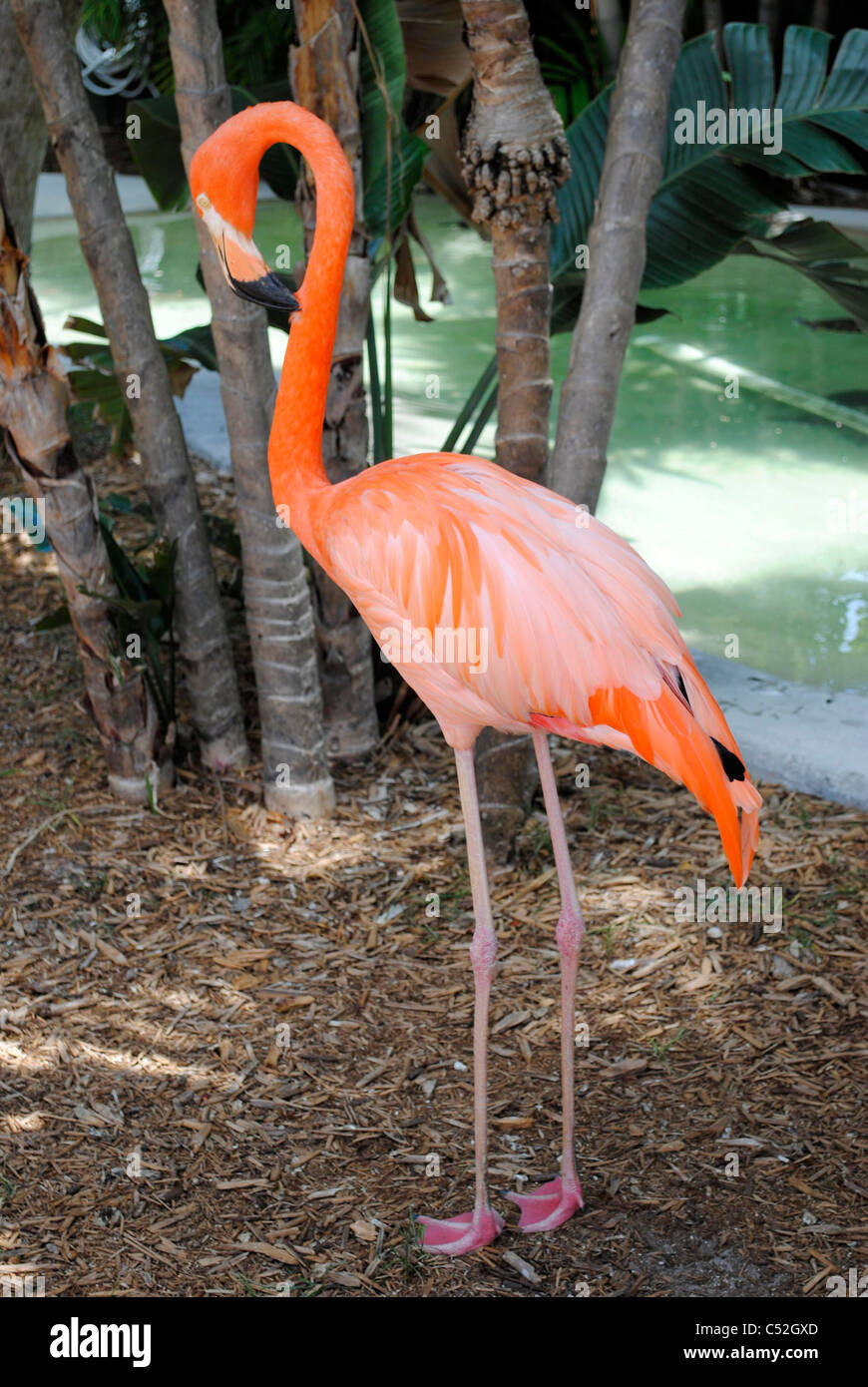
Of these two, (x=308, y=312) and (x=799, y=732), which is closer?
(x=308, y=312)

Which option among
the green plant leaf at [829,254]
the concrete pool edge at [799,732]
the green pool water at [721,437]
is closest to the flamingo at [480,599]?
the green pool water at [721,437]

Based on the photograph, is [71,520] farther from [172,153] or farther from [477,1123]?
[477,1123]

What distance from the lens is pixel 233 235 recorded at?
259 cm

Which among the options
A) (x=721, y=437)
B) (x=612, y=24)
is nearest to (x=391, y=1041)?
(x=721, y=437)

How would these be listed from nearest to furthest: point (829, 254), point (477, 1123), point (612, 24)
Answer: point (477, 1123) < point (829, 254) < point (612, 24)

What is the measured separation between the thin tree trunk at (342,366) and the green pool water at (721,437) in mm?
326

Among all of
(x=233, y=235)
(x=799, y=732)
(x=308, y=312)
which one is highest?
(x=233, y=235)

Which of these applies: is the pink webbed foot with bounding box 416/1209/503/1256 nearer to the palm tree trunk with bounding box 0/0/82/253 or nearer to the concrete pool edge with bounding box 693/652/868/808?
the concrete pool edge with bounding box 693/652/868/808

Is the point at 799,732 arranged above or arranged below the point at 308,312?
below

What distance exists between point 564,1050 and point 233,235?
1.86m

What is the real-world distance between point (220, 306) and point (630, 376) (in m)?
5.81

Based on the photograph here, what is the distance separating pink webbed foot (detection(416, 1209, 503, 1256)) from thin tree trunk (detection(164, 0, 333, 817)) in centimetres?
164

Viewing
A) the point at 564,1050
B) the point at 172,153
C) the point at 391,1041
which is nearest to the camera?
the point at 564,1050

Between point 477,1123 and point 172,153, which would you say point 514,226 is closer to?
point 172,153
